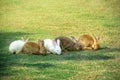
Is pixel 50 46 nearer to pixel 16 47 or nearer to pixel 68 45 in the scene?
pixel 68 45

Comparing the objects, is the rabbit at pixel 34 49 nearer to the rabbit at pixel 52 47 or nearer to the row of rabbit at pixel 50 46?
the row of rabbit at pixel 50 46

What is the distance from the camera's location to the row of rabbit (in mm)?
10789

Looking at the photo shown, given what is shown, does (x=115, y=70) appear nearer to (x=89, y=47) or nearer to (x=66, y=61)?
(x=66, y=61)

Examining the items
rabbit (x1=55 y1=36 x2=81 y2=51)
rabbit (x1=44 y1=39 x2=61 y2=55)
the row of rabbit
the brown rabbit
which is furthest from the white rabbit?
the brown rabbit

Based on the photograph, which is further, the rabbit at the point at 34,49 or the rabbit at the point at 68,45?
the rabbit at the point at 68,45

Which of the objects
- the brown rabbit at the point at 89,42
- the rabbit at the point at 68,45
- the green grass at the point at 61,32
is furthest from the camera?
the brown rabbit at the point at 89,42

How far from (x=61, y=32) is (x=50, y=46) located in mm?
3867

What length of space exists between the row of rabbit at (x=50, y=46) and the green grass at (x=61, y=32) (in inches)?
7.5

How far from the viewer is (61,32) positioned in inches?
582

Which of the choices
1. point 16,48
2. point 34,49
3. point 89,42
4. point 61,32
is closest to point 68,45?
point 89,42

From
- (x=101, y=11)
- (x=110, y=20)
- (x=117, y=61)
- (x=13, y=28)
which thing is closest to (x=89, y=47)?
(x=117, y=61)

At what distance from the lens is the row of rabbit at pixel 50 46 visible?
10.8m

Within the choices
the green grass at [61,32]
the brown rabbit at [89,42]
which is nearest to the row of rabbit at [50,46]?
the brown rabbit at [89,42]

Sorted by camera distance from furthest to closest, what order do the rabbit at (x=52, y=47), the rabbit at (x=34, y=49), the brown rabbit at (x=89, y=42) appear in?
the brown rabbit at (x=89, y=42) < the rabbit at (x=52, y=47) < the rabbit at (x=34, y=49)
